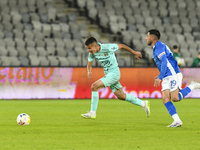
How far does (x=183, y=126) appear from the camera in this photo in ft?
25.0

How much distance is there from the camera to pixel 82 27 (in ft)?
67.7

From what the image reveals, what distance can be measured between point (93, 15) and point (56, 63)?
530cm

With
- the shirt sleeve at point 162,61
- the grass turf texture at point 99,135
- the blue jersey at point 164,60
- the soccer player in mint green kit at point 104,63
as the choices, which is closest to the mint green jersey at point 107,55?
the soccer player in mint green kit at point 104,63

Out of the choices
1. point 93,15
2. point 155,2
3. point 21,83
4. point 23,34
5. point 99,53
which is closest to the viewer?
point 99,53

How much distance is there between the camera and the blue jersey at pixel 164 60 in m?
7.32

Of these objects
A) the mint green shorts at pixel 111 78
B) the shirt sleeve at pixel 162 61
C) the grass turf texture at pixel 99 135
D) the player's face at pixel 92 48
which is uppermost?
the player's face at pixel 92 48

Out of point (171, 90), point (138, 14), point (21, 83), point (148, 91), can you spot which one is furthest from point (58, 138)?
point (138, 14)

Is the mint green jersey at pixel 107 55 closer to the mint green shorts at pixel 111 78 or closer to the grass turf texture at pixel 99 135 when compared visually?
the mint green shorts at pixel 111 78

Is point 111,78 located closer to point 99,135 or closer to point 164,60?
point 164,60

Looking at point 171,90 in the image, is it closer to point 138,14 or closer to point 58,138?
point 58,138

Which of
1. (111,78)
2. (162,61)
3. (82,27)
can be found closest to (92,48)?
(111,78)

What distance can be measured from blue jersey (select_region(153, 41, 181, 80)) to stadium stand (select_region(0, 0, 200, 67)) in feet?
32.3

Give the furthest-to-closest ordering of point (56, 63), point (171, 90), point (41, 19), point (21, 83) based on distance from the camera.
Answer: point (41, 19) < point (56, 63) < point (21, 83) < point (171, 90)

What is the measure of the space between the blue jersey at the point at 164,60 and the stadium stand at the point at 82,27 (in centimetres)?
983
